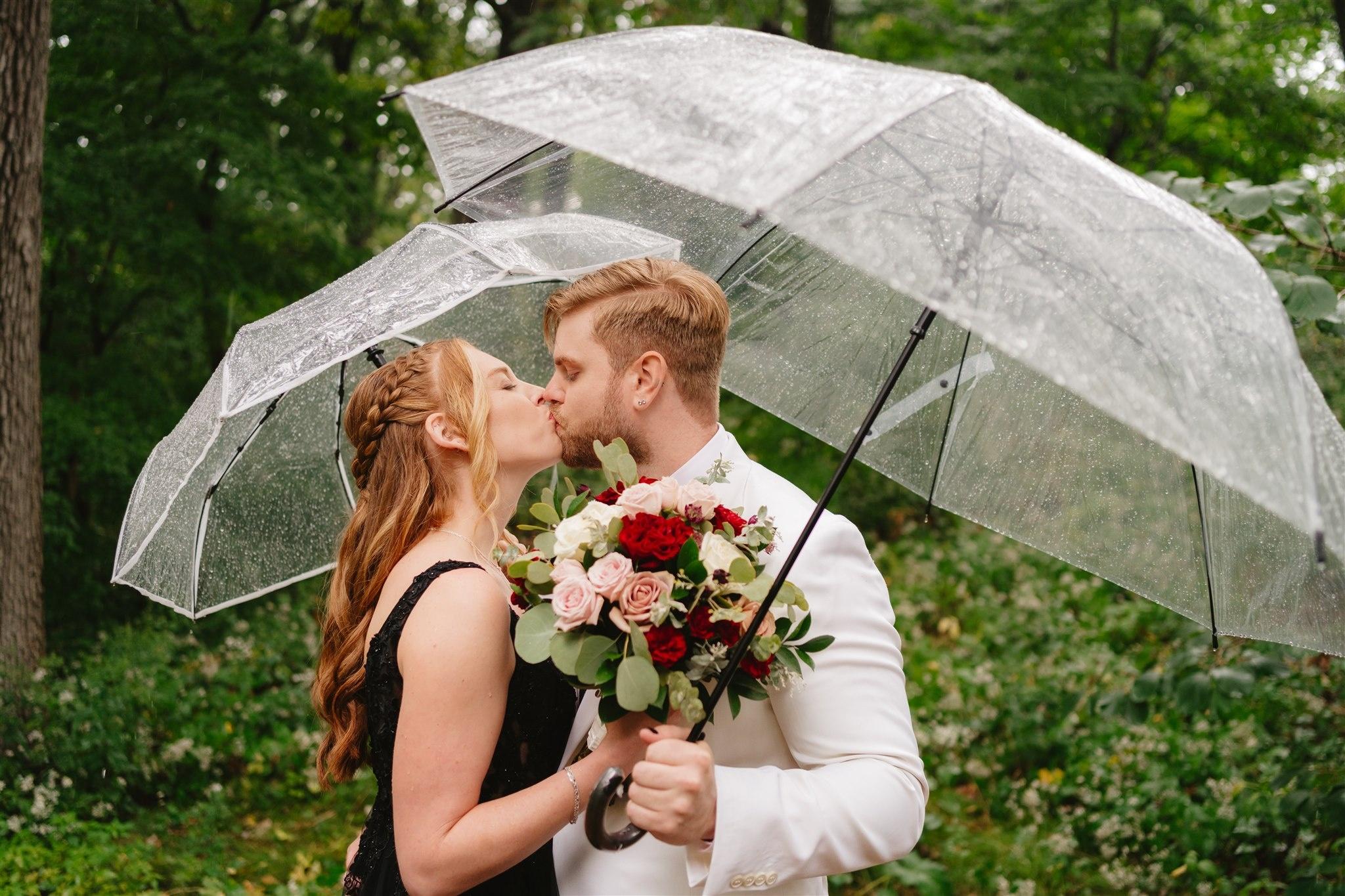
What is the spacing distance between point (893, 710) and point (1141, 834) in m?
4.24

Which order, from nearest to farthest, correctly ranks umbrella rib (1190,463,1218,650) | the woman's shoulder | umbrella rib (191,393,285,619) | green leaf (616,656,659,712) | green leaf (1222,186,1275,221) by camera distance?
green leaf (616,656,659,712) → the woman's shoulder → umbrella rib (1190,463,1218,650) → umbrella rib (191,393,285,619) → green leaf (1222,186,1275,221)

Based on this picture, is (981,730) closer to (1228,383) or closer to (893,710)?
(893,710)

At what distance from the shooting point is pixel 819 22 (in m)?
8.62

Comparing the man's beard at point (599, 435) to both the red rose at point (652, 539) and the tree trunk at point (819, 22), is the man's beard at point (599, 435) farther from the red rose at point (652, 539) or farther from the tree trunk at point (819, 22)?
the tree trunk at point (819, 22)

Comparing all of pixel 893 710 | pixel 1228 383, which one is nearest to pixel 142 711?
pixel 893 710

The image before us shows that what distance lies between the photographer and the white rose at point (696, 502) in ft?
7.23

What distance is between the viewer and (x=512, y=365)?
3799 millimetres

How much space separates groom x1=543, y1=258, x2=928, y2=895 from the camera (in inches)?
85.7

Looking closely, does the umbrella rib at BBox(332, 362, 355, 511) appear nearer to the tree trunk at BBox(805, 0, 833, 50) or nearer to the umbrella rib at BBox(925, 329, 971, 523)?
the umbrella rib at BBox(925, 329, 971, 523)

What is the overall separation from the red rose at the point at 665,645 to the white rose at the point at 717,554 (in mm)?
142

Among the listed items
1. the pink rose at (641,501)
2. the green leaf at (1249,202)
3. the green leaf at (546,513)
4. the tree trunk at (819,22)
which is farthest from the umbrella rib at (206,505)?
the tree trunk at (819,22)

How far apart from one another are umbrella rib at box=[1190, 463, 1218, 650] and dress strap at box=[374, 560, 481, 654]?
1.81m

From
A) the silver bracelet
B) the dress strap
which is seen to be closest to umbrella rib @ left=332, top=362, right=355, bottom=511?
the dress strap

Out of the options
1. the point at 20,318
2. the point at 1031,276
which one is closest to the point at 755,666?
the point at 1031,276
